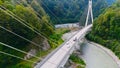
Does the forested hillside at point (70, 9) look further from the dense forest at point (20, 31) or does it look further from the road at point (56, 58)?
the road at point (56, 58)

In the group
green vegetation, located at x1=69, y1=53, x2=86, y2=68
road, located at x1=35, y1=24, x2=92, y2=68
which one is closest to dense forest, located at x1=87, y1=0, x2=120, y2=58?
green vegetation, located at x1=69, y1=53, x2=86, y2=68

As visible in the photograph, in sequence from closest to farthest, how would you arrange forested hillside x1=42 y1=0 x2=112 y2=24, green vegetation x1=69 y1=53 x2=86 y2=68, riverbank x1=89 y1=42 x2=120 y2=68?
green vegetation x1=69 y1=53 x2=86 y2=68
riverbank x1=89 y1=42 x2=120 y2=68
forested hillside x1=42 y1=0 x2=112 y2=24

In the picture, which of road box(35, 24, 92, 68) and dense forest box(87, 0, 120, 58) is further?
dense forest box(87, 0, 120, 58)

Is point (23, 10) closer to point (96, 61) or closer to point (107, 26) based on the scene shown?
point (96, 61)

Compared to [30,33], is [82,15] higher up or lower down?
higher up

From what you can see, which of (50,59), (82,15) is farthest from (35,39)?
(82,15)

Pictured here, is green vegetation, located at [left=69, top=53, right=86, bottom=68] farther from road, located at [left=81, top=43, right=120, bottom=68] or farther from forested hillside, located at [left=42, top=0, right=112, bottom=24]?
forested hillside, located at [left=42, top=0, right=112, bottom=24]
